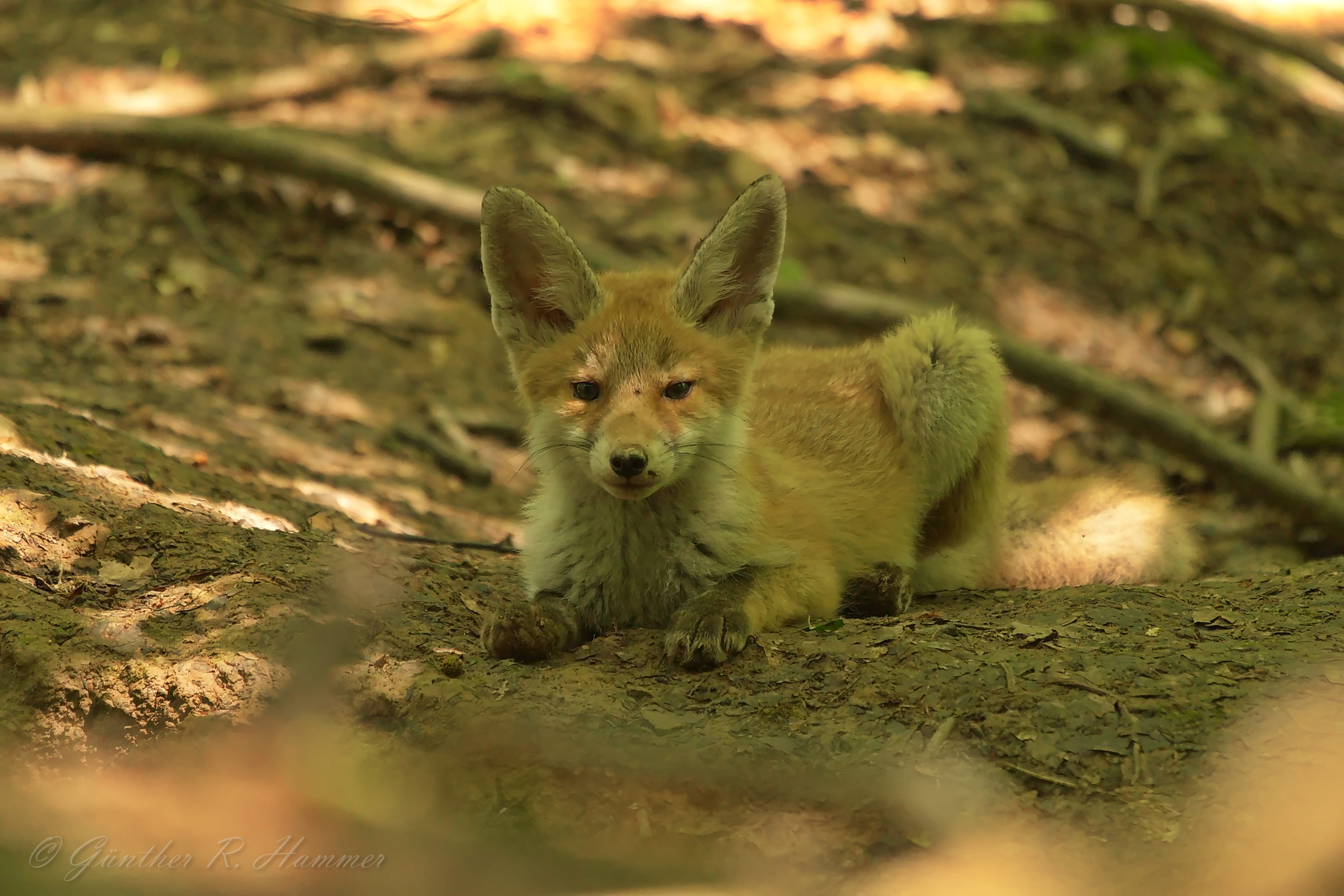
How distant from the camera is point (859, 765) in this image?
10.6ft

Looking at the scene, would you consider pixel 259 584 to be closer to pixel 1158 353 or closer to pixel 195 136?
pixel 195 136

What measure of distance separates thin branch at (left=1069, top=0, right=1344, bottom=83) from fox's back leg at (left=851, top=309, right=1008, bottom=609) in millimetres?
6309

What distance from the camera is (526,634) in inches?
156

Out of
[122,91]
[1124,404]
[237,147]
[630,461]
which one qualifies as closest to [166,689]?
[630,461]

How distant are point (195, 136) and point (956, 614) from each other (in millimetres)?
6869

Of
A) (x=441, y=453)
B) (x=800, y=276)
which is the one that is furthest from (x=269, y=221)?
(x=800, y=276)

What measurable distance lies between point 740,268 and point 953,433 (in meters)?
1.52

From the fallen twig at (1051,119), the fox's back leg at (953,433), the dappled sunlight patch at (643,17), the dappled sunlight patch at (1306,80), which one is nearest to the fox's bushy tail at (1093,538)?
the fox's back leg at (953,433)

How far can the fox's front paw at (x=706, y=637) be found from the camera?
377cm

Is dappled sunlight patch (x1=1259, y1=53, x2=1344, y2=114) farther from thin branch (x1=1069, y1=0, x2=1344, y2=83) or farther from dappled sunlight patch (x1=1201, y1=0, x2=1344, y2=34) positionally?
dappled sunlight patch (x1=1201, y1=0, x2=1344, y2=34)

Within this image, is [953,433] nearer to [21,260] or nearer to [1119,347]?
[1119,347]

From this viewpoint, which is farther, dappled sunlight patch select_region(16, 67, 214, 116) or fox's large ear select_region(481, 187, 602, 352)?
dappled sunlight patch select_region(16, 67, 214, 116)

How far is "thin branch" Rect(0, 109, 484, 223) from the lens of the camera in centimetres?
830

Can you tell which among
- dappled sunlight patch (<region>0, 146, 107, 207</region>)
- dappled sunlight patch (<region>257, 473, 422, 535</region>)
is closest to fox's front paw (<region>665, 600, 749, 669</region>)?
dappled sunlight patch (<region>257, 473, 422, 535</region>)
